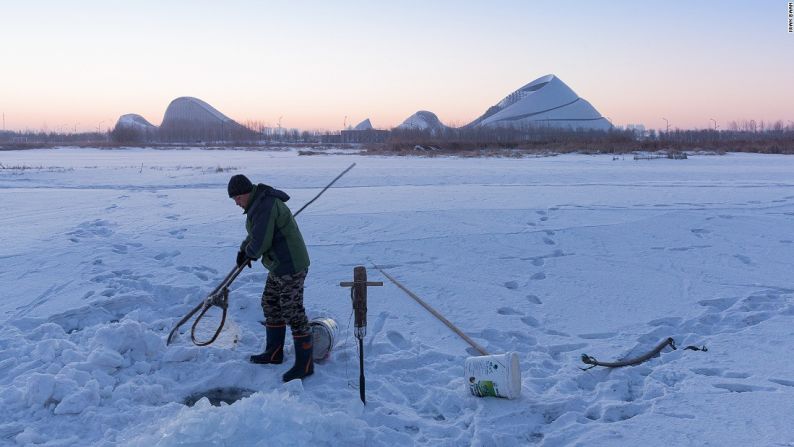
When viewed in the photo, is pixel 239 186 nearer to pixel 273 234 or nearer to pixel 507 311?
pixel 273 234

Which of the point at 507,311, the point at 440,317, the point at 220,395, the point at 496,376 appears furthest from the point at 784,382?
the point at 220,395

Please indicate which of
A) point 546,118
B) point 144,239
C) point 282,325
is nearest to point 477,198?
point 144,239

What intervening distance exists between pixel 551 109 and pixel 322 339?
91721 millimetres

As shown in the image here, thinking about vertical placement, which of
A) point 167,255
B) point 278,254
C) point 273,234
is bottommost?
point 167,255

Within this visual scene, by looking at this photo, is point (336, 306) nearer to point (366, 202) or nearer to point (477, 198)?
point (366, 202)

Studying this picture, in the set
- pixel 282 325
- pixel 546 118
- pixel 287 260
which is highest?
pixel 546 118

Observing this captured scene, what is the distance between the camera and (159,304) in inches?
217

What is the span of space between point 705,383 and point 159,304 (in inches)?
168

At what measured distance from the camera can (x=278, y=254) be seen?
13.3 ft

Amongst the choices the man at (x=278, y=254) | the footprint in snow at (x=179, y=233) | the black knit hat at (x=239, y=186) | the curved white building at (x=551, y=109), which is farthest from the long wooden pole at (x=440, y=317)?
the curved white building at (x=551, y=109)

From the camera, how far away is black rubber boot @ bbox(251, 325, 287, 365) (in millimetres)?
4312

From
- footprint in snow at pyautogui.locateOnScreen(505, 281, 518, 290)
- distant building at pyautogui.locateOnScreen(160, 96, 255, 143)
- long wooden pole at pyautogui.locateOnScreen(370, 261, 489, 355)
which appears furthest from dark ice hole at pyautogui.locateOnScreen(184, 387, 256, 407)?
distant building at pyautogui.locateOnScreen(160, 96, 255, 143)

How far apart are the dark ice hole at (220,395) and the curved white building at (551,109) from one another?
86.2m

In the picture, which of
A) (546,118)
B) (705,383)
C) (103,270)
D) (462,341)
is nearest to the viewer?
(705,383)
